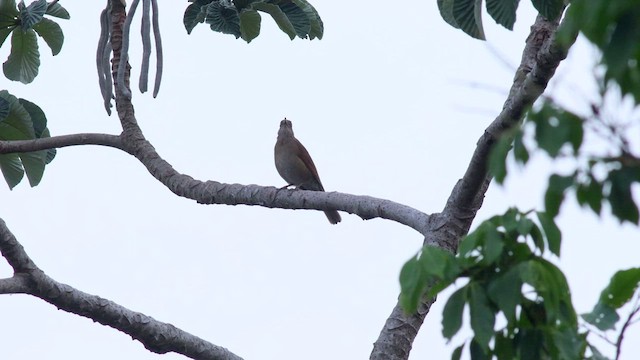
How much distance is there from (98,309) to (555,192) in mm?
3258

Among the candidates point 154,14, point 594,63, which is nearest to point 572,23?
point 594,63

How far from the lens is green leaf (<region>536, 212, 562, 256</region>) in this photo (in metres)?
2.29

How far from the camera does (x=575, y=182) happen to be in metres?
1.86

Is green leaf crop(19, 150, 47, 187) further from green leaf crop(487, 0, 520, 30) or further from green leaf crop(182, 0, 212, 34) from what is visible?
green leaf crop(487, 0, 520, 30)

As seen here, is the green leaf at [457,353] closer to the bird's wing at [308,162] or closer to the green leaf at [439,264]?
the green leaf at [439,264]

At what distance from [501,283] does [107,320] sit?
2874 millimetres

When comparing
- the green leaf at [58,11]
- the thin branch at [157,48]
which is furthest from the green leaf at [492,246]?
the green leaf at [58,11]

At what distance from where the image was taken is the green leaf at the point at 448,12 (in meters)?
4.65

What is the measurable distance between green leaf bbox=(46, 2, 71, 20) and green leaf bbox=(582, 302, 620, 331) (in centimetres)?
474

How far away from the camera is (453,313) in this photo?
7.56ft

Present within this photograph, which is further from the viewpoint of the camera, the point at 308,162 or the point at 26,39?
the point at 308,162

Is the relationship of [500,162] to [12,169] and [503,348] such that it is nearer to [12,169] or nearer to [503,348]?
[503,348]

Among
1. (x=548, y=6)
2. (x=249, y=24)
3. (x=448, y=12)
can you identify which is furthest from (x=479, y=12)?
(x=249, y=24)

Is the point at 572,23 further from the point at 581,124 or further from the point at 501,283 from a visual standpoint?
the point at 501,283
